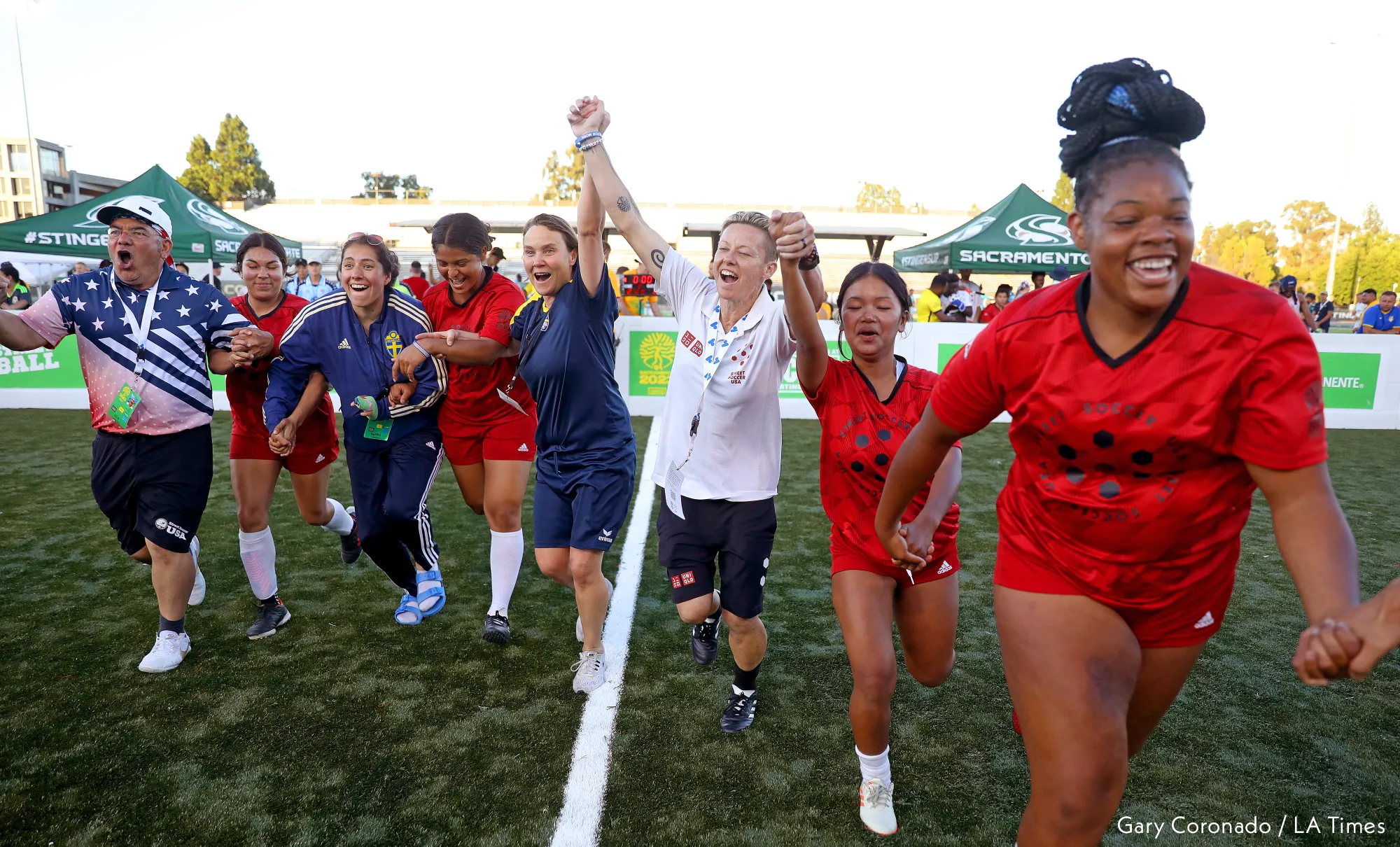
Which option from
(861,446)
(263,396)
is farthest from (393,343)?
(861,446)

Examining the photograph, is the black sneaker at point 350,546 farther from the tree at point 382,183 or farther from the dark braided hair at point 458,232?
the tree at point 382,183

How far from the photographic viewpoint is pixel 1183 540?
A: 194 centimetres

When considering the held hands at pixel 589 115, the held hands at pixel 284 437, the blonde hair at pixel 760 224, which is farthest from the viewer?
the held hands at pixel 284 437

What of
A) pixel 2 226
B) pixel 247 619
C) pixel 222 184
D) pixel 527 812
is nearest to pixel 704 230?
pixel 2 226

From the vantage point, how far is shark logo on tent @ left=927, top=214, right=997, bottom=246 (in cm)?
1486

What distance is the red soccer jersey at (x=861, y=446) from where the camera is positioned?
9.95 feet

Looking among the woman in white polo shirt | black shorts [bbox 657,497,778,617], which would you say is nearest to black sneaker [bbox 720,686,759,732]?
the woman in white polo shirt

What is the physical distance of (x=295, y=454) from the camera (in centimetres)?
486

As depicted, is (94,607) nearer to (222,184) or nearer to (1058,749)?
(1058,749)

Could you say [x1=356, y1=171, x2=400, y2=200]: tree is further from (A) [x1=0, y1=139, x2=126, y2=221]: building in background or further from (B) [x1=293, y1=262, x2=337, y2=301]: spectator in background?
(B) [x1=293, y1=262, x2=337, y2=301]: spectator in background

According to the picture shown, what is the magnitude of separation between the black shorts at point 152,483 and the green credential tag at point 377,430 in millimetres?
829

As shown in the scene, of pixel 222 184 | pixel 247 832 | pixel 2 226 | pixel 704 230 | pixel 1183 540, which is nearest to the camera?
pixel 1183 540

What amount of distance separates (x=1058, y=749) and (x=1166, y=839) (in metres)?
1.37

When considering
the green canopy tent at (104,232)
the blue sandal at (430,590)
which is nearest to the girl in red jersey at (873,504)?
the blue sandal at (430,590)
